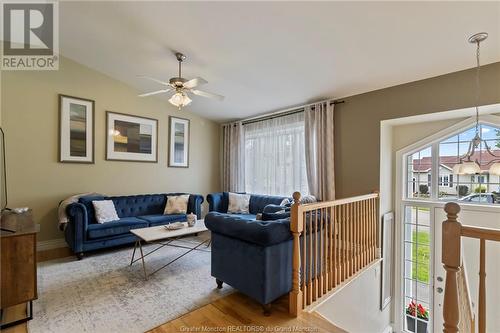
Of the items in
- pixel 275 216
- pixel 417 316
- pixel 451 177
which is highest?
pixel 451 177

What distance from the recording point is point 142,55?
367 cm

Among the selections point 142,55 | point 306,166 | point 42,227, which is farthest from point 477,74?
point 42,227

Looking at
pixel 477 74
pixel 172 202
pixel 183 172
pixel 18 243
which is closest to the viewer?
pixel 18 243

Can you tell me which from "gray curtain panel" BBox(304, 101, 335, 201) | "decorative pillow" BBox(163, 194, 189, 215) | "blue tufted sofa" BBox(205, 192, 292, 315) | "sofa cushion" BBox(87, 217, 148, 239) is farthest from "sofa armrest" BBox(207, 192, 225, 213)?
"blue tufted sofa" BBox(205, 192, 292, 315)

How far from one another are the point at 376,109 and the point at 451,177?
1.44 meters

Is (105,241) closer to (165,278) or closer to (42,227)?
(42,227)

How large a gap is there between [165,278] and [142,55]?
127 inches

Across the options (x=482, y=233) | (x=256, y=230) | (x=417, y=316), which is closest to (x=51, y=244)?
(x=256, y=230)

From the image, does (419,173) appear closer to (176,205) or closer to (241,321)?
(241,321)

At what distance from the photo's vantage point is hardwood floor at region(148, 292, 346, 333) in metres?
2.07

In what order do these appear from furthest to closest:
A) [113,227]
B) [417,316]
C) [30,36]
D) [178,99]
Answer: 1. [113,227]
2. [417,316]
3. [30,36]
4. [178,99]

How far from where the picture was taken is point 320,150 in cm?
416

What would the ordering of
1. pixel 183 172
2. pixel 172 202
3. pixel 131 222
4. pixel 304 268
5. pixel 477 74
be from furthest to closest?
pixel 183 172, pixel 172 202, pixel 131 222, pixel 477 74, pixel 304 268

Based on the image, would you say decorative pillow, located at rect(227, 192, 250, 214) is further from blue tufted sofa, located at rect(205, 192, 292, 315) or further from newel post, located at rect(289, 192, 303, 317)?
newel post, located at rect(289, 192, 303, 317)
